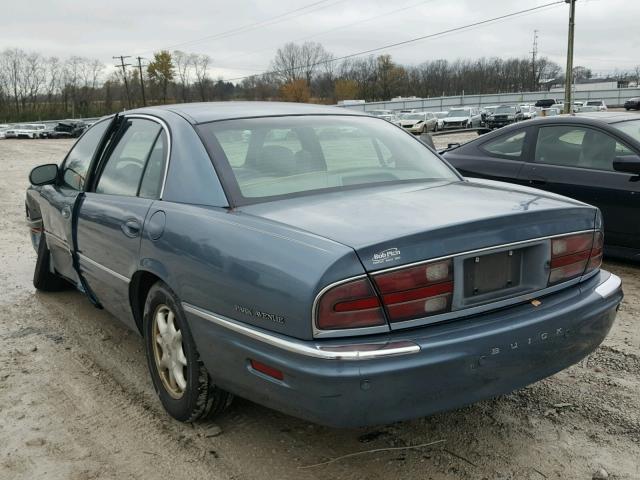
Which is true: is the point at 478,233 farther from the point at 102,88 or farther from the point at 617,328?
the point at 102,88

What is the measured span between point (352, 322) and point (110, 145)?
249cm

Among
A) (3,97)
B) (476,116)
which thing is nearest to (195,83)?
(3,97)

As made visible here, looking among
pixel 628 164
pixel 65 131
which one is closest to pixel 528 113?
pixel 628 164

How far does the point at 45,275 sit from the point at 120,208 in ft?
7.31

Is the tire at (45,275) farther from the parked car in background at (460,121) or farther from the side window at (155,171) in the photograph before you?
the parked car in background at (460,121)

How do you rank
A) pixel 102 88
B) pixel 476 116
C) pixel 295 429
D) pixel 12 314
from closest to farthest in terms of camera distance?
pixel 295 429
pixel 12 314
pixel 476 116
pixel 102 88

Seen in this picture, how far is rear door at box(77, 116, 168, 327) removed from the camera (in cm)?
321

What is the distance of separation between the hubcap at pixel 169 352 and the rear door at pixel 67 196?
1397mm

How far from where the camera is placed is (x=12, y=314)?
480 cm

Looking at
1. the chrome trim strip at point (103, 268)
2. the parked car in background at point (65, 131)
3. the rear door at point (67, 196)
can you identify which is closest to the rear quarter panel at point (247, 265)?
the chrome trim strip at point (103, 268)

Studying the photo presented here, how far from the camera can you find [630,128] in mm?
5684

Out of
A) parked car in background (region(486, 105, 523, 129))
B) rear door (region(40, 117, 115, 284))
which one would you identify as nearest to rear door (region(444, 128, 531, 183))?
rear door (region(40, 117, 115, 284))

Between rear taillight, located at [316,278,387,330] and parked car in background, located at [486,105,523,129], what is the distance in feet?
115

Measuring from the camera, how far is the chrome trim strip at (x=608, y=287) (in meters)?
2.75
